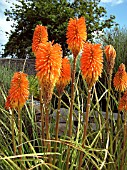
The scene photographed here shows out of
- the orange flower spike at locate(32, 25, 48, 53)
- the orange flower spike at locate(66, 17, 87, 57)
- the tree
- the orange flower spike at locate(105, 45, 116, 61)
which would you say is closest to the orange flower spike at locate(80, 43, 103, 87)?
the orange flower spike at locate(66, 17, 87, 57)

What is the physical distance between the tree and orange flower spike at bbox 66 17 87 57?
18.7m

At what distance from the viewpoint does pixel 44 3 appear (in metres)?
21.8

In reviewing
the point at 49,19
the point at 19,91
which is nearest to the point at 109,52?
the point at 19,91

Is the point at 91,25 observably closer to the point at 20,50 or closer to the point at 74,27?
the point at 20,50

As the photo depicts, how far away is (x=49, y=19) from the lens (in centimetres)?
2128

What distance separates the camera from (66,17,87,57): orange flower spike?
5.57 ft

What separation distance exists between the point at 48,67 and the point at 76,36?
312 mm

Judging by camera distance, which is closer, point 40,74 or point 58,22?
point 40,74

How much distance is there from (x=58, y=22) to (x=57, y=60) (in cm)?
2014

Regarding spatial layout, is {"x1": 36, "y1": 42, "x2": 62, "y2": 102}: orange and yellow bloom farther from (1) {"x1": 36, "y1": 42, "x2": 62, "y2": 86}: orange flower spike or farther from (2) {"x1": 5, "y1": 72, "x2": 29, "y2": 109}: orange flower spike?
(2) {"x1": 5, "y1": 72, "x2": 29, "y2": 109}: orange flower spike

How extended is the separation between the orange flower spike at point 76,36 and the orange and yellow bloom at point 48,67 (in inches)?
8.7

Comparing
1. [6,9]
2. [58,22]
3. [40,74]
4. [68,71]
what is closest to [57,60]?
[40,74]

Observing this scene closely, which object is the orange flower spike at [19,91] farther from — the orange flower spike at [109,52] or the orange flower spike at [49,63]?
the orange flower spike at [109,52]

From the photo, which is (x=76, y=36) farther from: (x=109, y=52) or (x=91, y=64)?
(x=109, y=52)
